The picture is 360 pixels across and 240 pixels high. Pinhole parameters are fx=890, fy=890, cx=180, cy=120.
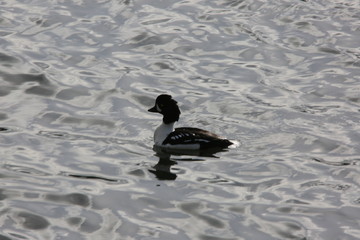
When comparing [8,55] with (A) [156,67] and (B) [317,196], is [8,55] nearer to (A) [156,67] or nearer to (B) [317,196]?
(A) [156,67]

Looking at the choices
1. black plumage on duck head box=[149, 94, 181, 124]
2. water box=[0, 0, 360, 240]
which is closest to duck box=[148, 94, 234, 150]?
black plumage on duck head box=[149, 94, 181, 124]

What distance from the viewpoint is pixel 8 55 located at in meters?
19.1

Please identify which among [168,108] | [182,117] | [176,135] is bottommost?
[182,117]

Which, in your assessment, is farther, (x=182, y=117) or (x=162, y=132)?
(x=182, y=117)

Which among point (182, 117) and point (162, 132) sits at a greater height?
point (162, 132)

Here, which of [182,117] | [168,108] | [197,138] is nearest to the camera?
[197,138]

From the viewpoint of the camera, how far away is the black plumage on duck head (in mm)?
15836

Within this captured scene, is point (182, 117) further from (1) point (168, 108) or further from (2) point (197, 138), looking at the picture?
(2) point (197, 138)

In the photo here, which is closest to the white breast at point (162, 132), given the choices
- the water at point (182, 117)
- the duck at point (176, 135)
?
the duck at point (176, 135)

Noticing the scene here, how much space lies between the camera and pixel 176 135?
51.2 feet

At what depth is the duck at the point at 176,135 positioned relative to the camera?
50.1ft

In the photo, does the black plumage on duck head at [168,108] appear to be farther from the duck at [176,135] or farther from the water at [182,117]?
the water at [182,117]

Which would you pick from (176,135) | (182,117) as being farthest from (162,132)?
(182,117)

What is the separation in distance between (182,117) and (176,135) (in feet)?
4.50
